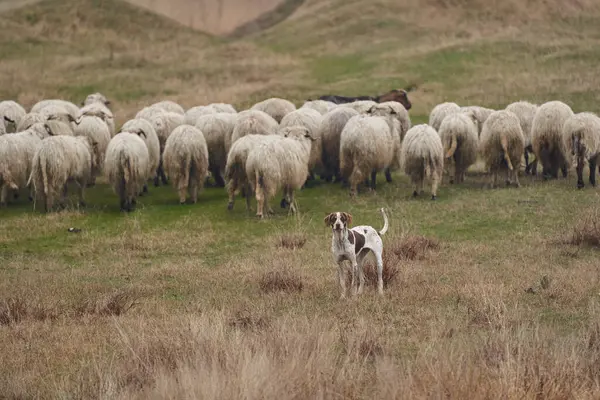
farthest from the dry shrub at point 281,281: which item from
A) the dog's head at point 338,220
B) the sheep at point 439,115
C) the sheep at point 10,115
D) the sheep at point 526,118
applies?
the sheep at point 10,115

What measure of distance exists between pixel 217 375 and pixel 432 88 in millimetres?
34002

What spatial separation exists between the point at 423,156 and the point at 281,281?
7.69m

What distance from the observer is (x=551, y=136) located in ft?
59.1

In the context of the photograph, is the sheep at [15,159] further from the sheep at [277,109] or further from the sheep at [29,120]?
the sheep at [277,109]

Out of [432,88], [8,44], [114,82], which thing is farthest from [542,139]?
[8,44]

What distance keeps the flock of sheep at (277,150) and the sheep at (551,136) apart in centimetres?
2

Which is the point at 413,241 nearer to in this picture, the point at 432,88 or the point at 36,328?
the point at 36,328

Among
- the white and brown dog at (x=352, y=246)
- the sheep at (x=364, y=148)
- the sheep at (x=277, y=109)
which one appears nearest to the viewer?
the white and brown dog at (x=352, y=246)

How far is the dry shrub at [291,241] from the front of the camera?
1265 cm

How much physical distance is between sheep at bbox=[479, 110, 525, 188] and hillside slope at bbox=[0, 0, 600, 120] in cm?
1363

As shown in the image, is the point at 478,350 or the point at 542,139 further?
the point at 542,139

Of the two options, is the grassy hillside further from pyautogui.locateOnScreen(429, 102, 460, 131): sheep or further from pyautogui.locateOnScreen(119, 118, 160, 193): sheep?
pyautogui.locateOnScreen(429, 102, 460, 131): sheep

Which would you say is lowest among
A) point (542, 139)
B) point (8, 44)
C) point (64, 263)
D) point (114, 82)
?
point (64, 263)

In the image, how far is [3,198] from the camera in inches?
682
